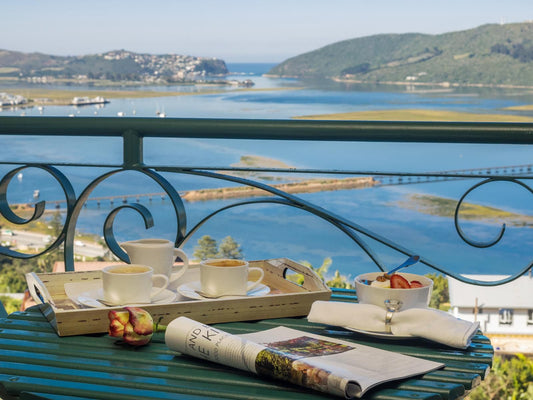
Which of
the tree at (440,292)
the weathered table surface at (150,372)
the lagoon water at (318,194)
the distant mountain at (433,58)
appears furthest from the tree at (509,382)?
the weathered table surface at (150,372)

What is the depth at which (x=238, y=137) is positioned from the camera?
54.7 inches

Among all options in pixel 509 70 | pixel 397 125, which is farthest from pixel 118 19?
pixel 397 125

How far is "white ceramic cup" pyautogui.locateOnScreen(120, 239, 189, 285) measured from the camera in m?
1.10

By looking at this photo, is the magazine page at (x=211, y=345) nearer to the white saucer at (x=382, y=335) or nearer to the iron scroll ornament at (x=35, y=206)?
the white saucer at (x=382, y=335)

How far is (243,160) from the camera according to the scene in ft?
76.1

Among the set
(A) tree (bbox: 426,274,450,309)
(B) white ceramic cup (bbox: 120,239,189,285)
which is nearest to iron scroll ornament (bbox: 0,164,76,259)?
(B) white ceramic cup (bbox: 120,239,189,285)

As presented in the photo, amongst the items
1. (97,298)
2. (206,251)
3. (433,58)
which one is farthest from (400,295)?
(433,58)

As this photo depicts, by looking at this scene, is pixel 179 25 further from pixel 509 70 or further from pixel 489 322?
pixel 489 322

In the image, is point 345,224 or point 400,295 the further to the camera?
point 345,224

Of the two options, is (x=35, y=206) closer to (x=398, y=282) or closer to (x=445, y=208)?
(x=398, y=282)

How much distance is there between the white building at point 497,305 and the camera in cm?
1831

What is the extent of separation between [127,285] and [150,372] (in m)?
0.21

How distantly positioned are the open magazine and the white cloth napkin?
5cm

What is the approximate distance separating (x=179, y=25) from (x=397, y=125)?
36186 mm
